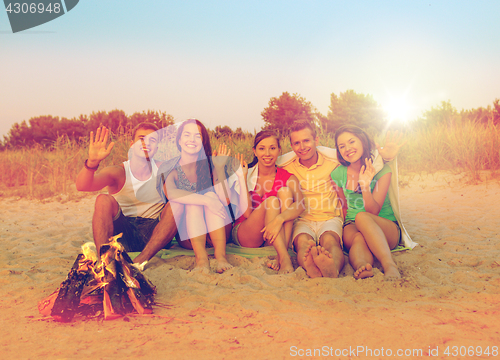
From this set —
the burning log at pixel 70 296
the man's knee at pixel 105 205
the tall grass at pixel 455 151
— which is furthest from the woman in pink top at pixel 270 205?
the tall grass at pixel 455 151

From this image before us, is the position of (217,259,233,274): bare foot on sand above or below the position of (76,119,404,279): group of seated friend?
below

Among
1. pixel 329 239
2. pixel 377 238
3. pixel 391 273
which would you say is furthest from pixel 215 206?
pixel 391 273

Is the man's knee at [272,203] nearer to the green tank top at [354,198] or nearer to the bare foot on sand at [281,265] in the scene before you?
the bare foot on sand at [281,265]

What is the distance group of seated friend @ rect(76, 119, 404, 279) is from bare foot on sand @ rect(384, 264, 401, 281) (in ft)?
0.14

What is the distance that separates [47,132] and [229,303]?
2208cm

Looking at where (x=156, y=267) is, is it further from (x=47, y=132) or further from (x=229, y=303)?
(x=47, y=132)

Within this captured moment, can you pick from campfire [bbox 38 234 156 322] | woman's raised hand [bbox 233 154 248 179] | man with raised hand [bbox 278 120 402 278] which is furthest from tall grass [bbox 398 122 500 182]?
campfire [bbox 38 234 156 322]

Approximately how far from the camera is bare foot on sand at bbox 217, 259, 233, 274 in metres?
3.09

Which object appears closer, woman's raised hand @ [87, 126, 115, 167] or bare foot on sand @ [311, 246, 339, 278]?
bare foot on sand @ [311, 246, 339, 278]

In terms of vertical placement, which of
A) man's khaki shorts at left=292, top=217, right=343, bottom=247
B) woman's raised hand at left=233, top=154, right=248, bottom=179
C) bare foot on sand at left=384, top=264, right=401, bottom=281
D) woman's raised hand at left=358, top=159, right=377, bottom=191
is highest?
woman's raised hand at left=233, top=154, right=248, bottom=179

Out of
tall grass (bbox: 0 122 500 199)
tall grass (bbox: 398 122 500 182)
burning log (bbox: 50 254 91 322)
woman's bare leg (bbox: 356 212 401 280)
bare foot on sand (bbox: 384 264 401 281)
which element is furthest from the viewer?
tall grass (bbox: 0 122 500 199)

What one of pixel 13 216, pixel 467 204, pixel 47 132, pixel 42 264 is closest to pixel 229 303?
pixel 42 264

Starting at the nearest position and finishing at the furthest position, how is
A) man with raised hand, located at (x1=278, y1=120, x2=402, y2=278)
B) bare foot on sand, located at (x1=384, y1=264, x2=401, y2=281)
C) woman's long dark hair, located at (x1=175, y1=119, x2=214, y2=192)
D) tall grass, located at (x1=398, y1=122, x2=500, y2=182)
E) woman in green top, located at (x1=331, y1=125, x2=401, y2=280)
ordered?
bare foot on sand, located at (x1=384, y1=264, x2=401, y2=281), woman in green top, located at (x1=331, y1=125, x2=401, y2=280), man with raised hand, located at (x1=278, y1=120, x2=402, y2=278), woman's long dark hair, located at (x1=175, y1=119, x2=214, y2=192), tall grass, located at (x1=398, y1=122, x2=500, y2=182)

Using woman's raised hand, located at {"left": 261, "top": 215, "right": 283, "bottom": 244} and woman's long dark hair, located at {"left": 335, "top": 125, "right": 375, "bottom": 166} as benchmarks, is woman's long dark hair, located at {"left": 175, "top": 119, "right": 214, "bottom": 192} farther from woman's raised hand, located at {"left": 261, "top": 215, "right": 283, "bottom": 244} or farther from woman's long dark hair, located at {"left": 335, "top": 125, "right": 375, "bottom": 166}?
woman's long dark hair, located at {"left": 335, "top": 125, "right": 375, "bottom": 166}
